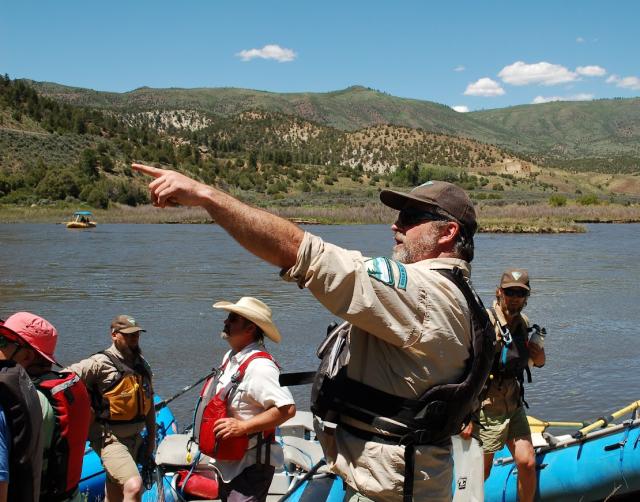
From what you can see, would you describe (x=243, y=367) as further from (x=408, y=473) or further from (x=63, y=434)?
(x=408, y=473)

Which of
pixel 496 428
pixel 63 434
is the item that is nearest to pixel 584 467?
pixel 496 428

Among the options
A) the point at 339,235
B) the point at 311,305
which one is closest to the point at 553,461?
the point at 311,305

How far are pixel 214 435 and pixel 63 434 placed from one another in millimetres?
762

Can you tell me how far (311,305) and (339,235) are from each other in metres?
20.9

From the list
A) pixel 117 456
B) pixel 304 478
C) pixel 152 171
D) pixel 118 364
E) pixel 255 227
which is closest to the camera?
pixel 255 227

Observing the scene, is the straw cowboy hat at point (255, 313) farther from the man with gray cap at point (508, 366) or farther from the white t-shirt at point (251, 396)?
the man with gray cap at point (508, 366)

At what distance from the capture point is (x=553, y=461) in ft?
19.3

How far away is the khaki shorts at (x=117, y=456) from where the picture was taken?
5.03 meters

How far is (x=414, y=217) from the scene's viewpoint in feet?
8.36

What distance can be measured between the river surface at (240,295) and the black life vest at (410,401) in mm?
7463

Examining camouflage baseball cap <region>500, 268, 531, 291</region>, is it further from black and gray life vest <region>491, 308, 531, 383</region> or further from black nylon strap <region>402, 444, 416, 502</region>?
black nylon strap <region>402, 444, 416, 502</region>

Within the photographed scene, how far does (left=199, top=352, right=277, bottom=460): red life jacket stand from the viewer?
11.9 feet

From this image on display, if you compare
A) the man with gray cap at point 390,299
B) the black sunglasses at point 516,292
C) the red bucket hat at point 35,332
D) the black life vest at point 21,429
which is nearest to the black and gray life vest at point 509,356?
the black sunglasses at point 516,292

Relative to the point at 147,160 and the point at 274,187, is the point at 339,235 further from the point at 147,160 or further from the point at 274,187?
the point at 147,160
